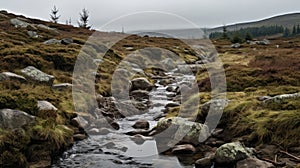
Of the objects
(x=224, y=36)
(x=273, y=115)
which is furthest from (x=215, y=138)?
(x=224, y=36)

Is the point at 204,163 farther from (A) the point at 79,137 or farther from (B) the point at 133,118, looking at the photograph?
(B) the point at 133,118

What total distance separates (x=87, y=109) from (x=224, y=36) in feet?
249

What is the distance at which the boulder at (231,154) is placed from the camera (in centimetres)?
1091

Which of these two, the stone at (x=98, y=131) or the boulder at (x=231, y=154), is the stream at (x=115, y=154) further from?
the boulder at (x=231, y=154)

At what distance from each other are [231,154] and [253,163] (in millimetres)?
788

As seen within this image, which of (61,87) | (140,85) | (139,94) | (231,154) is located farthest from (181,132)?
(140,85)

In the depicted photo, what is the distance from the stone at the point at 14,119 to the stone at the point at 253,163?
729 cm

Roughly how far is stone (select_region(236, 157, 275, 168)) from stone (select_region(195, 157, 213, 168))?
2.98 feet

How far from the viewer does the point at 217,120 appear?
14922 millimetres

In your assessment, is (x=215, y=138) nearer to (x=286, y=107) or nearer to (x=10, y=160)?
(x=286, y=107)

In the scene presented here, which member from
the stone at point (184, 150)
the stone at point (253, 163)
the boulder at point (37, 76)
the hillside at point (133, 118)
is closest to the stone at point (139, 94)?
the hillside at point (133, 118)

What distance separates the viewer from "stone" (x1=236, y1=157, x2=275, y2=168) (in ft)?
33.5

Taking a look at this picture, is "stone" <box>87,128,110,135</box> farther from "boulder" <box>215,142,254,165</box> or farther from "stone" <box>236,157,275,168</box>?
"stone" <box>236,157,275,168</box>

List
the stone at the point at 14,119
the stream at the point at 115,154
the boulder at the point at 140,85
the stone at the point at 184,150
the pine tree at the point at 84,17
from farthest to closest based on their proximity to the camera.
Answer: the pine tree at the point at 84,17 < the boulder at the point at 140,85 < the stone at the point at 184,150 < the stone at the point at 14,119 < the stream at the point at 115,154
